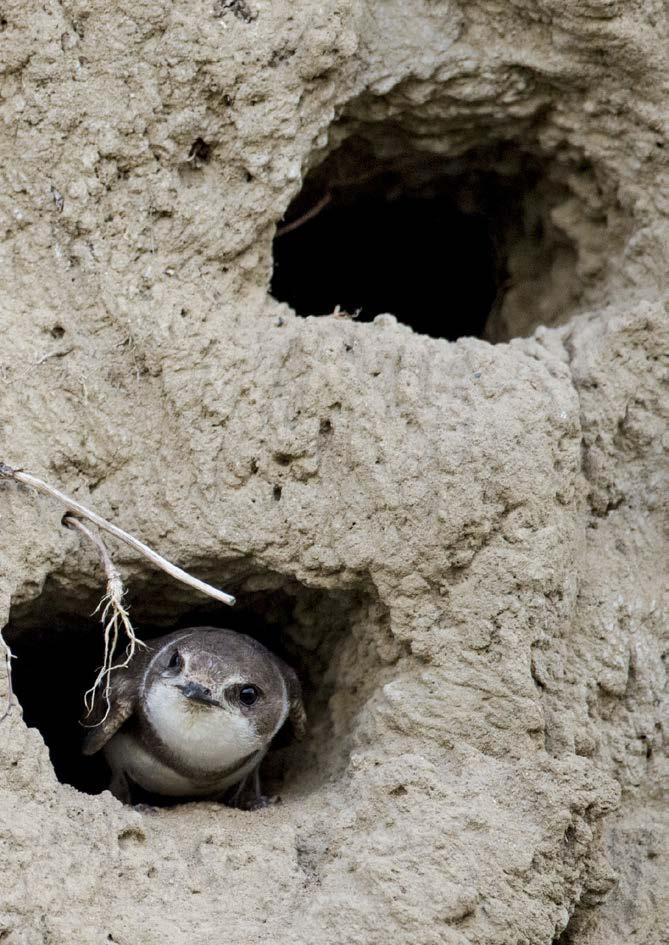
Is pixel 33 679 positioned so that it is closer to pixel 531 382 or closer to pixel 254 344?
pixel 254 344

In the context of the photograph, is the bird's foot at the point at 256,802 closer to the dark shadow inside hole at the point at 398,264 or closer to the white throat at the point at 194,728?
the white throat at the point at 194,728

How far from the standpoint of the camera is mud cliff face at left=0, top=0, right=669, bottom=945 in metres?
3.60

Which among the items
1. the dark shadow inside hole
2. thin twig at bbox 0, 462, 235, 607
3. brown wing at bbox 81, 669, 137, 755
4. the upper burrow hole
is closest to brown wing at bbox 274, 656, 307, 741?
brown wing at bbox 81, 669, 137, 755

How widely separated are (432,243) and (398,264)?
0.20 meters

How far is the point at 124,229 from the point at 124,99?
38cm

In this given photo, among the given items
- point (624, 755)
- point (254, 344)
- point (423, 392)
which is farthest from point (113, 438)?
point (624, 755)

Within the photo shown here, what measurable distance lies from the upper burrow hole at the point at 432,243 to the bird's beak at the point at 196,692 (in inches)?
53.6

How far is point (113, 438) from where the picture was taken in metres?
3.92

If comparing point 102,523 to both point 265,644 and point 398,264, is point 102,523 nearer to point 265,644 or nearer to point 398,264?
point 265,644

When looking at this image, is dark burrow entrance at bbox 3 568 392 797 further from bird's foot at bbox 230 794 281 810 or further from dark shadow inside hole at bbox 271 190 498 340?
dark shadow inside hole at bbox 271 190 498 340

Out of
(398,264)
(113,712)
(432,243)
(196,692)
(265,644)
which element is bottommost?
(265,644)

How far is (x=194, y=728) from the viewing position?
13.5 feet

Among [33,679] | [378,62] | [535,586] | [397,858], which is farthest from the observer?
[33,679]

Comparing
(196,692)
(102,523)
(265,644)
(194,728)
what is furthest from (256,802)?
(102,523)
